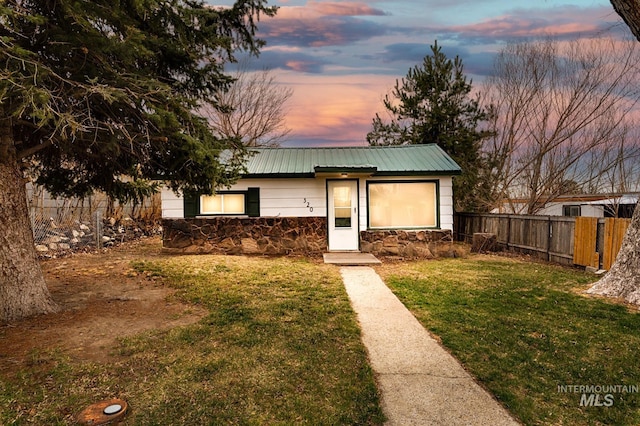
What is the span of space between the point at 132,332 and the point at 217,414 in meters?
2.12

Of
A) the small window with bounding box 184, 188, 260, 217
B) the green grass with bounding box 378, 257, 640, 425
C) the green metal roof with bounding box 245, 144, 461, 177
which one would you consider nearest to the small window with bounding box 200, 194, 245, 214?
the small window with bounding box 184, 188, 260, 217

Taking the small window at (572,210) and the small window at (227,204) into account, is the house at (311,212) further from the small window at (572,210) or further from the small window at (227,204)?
the small window at (572,210)

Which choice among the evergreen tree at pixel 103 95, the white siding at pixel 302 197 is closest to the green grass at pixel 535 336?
the white siding at pixel 302 197

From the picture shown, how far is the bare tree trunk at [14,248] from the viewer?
4219mm

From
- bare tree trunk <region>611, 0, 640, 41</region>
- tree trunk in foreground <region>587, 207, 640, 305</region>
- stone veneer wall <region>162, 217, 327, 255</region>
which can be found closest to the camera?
bare tree trunk <region>611, 0, 640, 41</region>

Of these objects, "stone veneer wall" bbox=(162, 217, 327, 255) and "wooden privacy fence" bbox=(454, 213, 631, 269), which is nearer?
"wooden privacy fence" bbox=(454, 213, 631, 269)

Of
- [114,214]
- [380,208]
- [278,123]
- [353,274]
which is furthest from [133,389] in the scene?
[278,123]

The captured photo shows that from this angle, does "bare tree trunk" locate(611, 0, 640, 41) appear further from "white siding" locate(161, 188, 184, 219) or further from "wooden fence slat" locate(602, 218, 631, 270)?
"white siding" locate(161, 188, 184, 219)

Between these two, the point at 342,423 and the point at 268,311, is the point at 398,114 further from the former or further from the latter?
the point at 342,423

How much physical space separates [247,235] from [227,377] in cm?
753

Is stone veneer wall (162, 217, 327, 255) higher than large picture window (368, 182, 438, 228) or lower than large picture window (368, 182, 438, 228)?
lower

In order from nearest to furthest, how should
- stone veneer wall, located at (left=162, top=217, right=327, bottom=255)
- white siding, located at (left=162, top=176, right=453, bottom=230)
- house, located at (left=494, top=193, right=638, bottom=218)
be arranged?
stone veneer wall, located at (left=162, top=217, right=327, bottom=255)
white siding, located at (left=162, top=176, right=453, bottom=230)
house, located at (left=494, top=193, right=638, bottom=218)

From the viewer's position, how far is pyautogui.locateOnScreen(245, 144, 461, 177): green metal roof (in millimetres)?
10250

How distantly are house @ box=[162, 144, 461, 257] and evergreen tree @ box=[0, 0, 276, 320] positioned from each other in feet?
15.1
